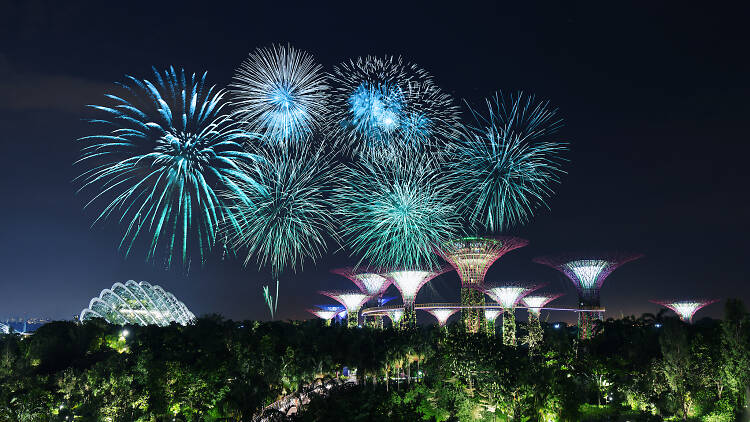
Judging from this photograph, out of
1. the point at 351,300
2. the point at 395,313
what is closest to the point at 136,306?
the point at 351,300

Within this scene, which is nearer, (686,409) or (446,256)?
(686,409)

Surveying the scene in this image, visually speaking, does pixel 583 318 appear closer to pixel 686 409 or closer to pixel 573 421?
pixel 686 409

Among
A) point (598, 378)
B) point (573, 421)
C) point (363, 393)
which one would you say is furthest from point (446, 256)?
point (363, 393)

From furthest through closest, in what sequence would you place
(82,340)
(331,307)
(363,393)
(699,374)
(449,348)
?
1. (331,307)
2. (82,340)
3. (449,348)
4. (699,374)
5. (363,393)

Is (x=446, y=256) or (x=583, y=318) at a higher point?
(x=446, y=256)

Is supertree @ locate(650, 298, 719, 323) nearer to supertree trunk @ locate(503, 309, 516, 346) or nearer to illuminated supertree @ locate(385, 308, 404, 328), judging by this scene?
supertree trunk @ locate(503, 309, 516, 346)

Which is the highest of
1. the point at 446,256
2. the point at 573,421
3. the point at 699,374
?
the point at 446,256

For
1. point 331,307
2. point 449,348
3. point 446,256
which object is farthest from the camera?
point 331,307
